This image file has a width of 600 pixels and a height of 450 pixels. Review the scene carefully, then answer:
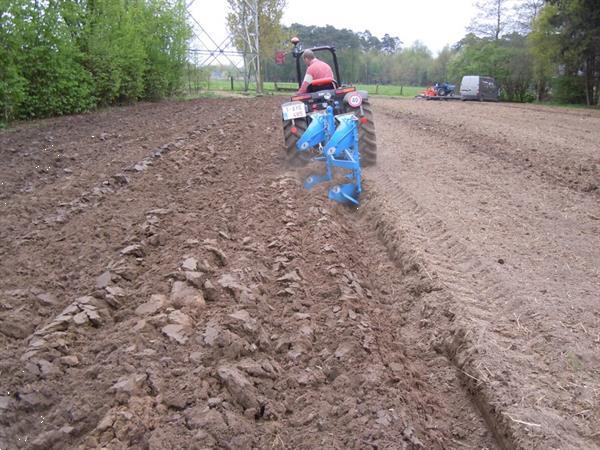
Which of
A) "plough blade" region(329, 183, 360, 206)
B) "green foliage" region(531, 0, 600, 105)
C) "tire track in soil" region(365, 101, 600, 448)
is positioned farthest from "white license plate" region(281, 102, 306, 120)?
"green foliage" region(531, 0, 600, 105)

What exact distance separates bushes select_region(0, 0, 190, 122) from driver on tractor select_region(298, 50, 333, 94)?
712 centimetres

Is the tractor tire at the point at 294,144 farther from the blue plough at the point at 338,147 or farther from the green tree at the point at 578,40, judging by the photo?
the green tree at the point at 578,40

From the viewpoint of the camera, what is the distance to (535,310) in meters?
3.63

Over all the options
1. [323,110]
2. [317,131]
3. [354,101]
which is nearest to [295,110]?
[323,110]

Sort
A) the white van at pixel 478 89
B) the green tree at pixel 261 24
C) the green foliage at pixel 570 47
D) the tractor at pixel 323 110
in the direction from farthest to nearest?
the white van at pixel 478 89
the green tree at pixel 261 24
the green foliage at pixel 570 47
the tractor at pixel 323 110

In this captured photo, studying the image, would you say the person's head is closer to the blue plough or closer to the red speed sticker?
the red speed sticker

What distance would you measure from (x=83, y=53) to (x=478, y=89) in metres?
25.9

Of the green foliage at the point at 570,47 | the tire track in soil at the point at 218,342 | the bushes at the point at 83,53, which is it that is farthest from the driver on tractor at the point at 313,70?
the green foliage at the point at 570,47

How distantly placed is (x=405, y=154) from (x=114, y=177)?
16.9 ft

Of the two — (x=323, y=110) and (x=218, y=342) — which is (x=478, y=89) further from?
(x=218, y=342)

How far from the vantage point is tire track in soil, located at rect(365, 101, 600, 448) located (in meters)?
2.65

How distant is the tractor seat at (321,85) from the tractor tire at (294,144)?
2.13ft

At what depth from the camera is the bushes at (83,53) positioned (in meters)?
11.6

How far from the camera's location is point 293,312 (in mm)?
3654
